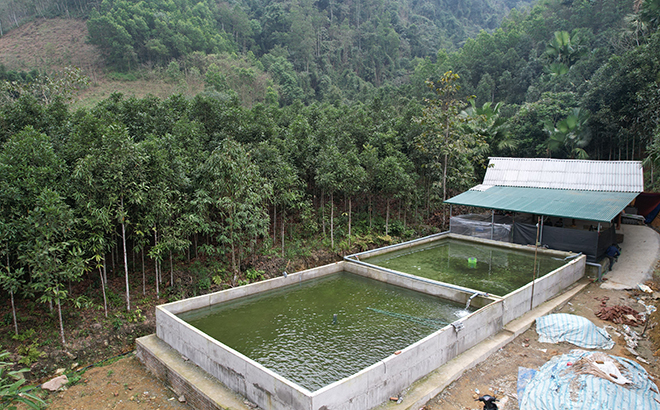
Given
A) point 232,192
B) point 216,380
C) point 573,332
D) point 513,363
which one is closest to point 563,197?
point 573,332

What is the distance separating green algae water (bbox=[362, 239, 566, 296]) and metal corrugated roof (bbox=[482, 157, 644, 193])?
4.33 metres

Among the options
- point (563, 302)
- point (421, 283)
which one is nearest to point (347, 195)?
point (421, 283)

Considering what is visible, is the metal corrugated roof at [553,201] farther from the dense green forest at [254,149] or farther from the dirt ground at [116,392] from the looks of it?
the dirt ground at [116,392]

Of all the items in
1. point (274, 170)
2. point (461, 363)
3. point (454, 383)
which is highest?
point (274, 170)

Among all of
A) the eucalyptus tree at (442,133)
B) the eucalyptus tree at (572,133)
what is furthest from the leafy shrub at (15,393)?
the eucalyptus tree at (572,133)

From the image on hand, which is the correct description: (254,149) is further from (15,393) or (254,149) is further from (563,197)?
(563,197)

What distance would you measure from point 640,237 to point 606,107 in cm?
1023

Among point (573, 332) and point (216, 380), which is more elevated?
point (573, 332)

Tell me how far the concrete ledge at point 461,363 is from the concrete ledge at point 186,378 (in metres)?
2.69

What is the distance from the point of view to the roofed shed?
13.1m

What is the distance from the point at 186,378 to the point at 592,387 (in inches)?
278

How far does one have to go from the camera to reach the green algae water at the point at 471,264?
11.8 m

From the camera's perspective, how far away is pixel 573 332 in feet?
27.5

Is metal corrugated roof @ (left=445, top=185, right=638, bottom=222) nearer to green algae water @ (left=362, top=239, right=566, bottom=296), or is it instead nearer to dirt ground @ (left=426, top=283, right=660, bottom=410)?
green algae water @ (left=362, top=239, right=566, bottom=296)
